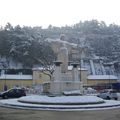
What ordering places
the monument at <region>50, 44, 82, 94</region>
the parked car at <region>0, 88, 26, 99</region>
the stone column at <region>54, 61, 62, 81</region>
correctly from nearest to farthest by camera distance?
the monument at <region>50, 44, 82, 94</region>, the stone column at <region>54, 61, 62, 81</region>, the parked car at <region>0, 88, 26, 99</region>

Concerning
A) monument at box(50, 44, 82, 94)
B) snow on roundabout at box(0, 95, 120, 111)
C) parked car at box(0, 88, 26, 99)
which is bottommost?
snow on roundabout at box(0, 95, 120, 111)

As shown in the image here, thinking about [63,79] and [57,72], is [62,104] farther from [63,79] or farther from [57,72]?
[57,72]

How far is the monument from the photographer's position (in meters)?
30.3

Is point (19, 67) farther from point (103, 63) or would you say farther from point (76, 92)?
point (76, 92)

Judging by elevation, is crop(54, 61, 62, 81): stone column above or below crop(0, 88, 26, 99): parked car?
above

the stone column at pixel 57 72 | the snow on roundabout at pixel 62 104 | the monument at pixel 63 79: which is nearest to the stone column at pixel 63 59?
the monument at pixel 63 79

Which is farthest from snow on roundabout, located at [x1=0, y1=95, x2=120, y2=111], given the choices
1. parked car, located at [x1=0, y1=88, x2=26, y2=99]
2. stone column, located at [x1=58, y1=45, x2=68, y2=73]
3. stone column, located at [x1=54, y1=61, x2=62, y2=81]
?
parked car, located at [x1=0, y1=88, x2=26, y2=99]

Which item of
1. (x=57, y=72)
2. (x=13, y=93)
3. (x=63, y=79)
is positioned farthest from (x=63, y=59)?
(x=13, y=93)

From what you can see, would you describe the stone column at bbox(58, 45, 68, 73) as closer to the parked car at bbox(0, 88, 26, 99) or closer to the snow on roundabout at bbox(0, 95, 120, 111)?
the snow on roundabout at bbox(0, 95, 120, 111)

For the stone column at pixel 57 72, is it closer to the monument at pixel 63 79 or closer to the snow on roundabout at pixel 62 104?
the monument at pixel 63 79

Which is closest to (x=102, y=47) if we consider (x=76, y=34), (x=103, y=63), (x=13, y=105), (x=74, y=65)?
(x=103, y=63)

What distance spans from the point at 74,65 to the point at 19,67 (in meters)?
63.8

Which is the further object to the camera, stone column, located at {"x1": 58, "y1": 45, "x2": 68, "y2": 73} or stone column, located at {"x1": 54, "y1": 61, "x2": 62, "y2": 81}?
stone column, located at {"x1": 58, "y1": 45, "x2": 68, "y2": 73}

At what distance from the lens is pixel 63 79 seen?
30891 mm
